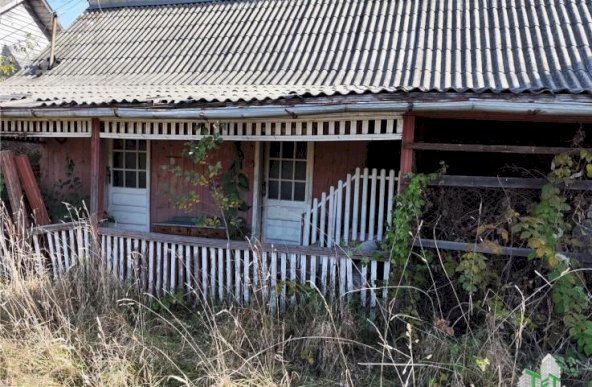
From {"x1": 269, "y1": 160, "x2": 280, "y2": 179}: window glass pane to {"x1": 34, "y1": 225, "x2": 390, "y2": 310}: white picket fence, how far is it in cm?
215

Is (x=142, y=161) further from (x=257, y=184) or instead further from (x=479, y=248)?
(x=479, y=248)

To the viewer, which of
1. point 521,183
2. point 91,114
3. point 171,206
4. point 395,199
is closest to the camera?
point 521,183

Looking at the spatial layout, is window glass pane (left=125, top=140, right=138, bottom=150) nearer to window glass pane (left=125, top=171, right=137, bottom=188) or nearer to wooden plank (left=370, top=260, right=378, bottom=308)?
window glass pane (left=125, top=171, right=137, bottom=188)

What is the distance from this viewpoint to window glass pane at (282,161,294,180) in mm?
6910

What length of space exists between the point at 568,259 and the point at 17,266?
5184mm

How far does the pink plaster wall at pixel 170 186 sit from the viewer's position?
7172 mm

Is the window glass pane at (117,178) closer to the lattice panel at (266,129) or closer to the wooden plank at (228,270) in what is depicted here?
the lattice panel at (266,129)

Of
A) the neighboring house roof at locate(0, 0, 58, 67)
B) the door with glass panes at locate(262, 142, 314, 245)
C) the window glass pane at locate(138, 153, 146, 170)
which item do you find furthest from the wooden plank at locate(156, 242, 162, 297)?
the neighboring house roof at locate(0, 0, 58, 67)

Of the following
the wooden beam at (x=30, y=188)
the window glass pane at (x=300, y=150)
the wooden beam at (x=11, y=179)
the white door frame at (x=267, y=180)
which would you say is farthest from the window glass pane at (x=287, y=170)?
the wooden beam at (x=11, y=179)

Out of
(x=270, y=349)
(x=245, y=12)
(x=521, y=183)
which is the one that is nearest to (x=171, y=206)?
(x=245, y=12)

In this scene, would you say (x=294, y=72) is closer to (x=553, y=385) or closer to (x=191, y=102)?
(x=191, y=102)

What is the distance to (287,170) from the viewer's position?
6938mm

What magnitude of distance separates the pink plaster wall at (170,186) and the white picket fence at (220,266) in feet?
6.33

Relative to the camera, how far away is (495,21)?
20.4ft
